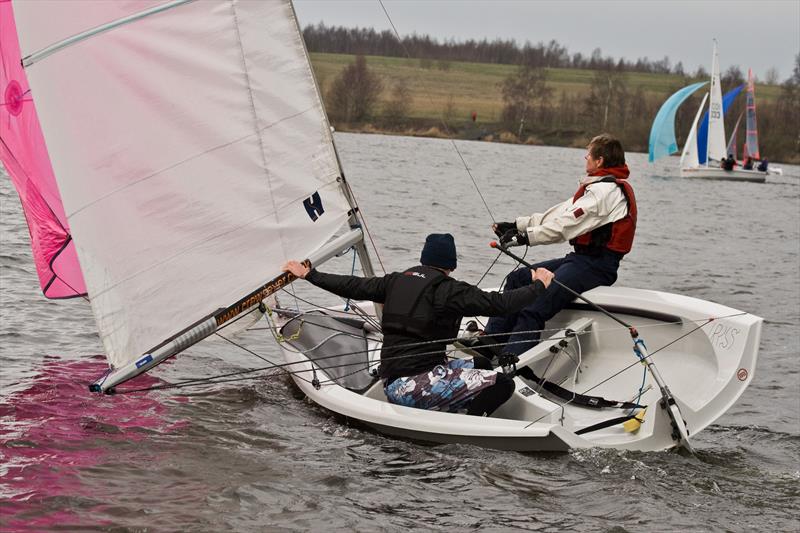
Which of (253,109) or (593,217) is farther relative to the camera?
(593,217)

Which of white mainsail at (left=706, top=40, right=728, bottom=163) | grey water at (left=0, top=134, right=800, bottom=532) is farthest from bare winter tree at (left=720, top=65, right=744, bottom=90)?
grey water at (left=0, top=134, right=800, bottom=532)

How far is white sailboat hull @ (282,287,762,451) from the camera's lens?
249 inches

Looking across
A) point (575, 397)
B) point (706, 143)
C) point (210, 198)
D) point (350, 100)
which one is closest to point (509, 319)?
point (575, 397)

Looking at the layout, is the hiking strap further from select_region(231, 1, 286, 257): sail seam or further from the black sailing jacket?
select_region(231, 1, 286, 257): sail seam

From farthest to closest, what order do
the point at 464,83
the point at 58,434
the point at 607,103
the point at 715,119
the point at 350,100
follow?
the point at 464,83 → the point at 607,103 → the point at 350,100 → the point at 715,119 → the point at 58,434

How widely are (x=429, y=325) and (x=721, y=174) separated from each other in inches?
1740

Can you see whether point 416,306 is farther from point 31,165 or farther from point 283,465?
point 31,165

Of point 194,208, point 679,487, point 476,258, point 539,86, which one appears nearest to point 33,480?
point 194,208

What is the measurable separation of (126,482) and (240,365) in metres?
3.46

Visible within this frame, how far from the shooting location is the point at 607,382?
24.7 feet

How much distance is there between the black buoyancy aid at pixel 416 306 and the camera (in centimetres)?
628

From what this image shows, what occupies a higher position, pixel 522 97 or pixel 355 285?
pixel 522 97

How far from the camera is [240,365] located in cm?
917

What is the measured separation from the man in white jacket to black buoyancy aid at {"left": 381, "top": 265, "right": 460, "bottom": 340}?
2.39 ft
